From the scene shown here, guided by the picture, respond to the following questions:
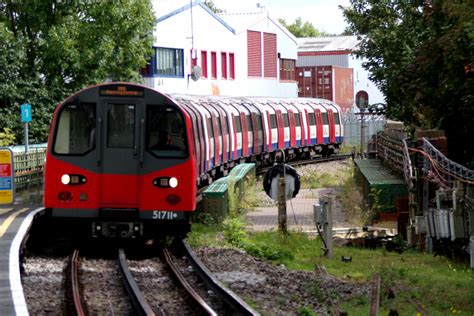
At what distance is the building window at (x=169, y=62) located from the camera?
51.1m

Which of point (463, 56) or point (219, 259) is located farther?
point (463, 56)

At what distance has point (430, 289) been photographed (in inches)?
539

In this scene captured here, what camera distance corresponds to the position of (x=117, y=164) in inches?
680

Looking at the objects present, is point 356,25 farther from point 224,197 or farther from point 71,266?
point 71,266

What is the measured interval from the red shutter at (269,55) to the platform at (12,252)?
4746 cm

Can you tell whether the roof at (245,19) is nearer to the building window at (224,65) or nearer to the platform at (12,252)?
the building window at (224,65)

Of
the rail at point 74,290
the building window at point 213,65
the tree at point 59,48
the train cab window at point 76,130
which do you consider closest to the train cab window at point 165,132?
the train cab window at point 76,130

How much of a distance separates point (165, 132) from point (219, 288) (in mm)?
4911

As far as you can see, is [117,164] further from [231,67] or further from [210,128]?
[231,67]

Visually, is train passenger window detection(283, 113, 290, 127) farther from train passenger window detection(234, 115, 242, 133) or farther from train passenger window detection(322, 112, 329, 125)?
train passenger window detection(234, 115, 242, 133)

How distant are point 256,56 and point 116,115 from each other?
4811 cm

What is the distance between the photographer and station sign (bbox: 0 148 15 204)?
20.5 meters

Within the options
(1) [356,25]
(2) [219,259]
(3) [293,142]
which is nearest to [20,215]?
(2) [219,259]

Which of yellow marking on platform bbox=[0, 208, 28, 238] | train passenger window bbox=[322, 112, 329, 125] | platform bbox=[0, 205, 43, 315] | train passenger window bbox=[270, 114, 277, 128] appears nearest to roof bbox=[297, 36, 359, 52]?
train passenger window bbox=[322, 112, 329, 125]
